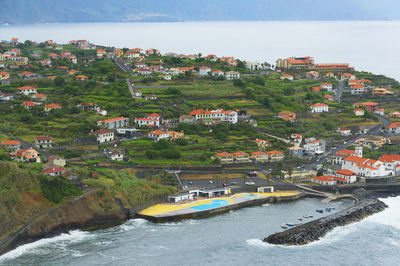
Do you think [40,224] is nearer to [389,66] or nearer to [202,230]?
[202,230]

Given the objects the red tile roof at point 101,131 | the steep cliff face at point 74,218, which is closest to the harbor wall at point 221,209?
the steep cliff face at point 74,218

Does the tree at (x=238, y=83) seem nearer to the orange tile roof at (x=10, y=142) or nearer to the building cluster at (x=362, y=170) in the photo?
the building cluster at (x=362, y=170)

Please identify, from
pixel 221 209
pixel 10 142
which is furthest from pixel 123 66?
pixel 221 209

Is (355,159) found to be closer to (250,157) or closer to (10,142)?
(250,157)

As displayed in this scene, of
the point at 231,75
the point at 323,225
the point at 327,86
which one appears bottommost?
the point at 323,225

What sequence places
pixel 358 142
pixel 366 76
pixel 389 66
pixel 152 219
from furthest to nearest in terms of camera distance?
pixel 389 66
pixel 366 76
pixel 358 142
pixel 152 219

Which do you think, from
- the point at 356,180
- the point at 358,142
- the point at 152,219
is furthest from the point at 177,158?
the point at 358,142
